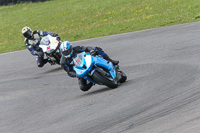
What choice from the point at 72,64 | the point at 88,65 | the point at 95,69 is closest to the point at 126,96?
the point at 95,69

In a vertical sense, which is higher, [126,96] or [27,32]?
[126,96]

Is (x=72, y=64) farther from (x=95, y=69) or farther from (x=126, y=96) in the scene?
(x=126, y=96)

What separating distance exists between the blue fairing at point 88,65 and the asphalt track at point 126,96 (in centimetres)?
46

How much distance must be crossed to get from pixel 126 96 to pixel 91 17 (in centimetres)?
1830

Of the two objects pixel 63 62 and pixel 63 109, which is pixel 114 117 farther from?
pixel 63 62

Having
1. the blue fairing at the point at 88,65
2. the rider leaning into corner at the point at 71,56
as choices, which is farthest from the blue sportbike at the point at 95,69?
the rider leaning into corner at the point at 71,56

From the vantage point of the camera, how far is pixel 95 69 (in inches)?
345

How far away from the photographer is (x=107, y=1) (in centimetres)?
3044

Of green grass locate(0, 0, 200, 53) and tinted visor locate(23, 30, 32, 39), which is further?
green grass locate(0, 0, 200, 53)

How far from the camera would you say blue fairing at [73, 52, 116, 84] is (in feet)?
28.8

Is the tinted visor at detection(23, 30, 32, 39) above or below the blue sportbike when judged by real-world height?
below

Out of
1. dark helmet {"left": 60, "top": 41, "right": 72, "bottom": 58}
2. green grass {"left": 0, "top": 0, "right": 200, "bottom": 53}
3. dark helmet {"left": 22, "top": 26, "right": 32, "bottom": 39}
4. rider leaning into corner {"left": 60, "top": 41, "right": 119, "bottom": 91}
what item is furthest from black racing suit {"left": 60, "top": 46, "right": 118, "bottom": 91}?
green grass {"left": 0, "top": 0, "right": 200, "bottom": 53}

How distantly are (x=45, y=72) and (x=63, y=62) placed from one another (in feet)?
14.6

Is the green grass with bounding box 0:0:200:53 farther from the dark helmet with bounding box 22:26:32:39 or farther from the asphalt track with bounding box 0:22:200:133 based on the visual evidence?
the dark helmet with bounding box 22:26:32:39
